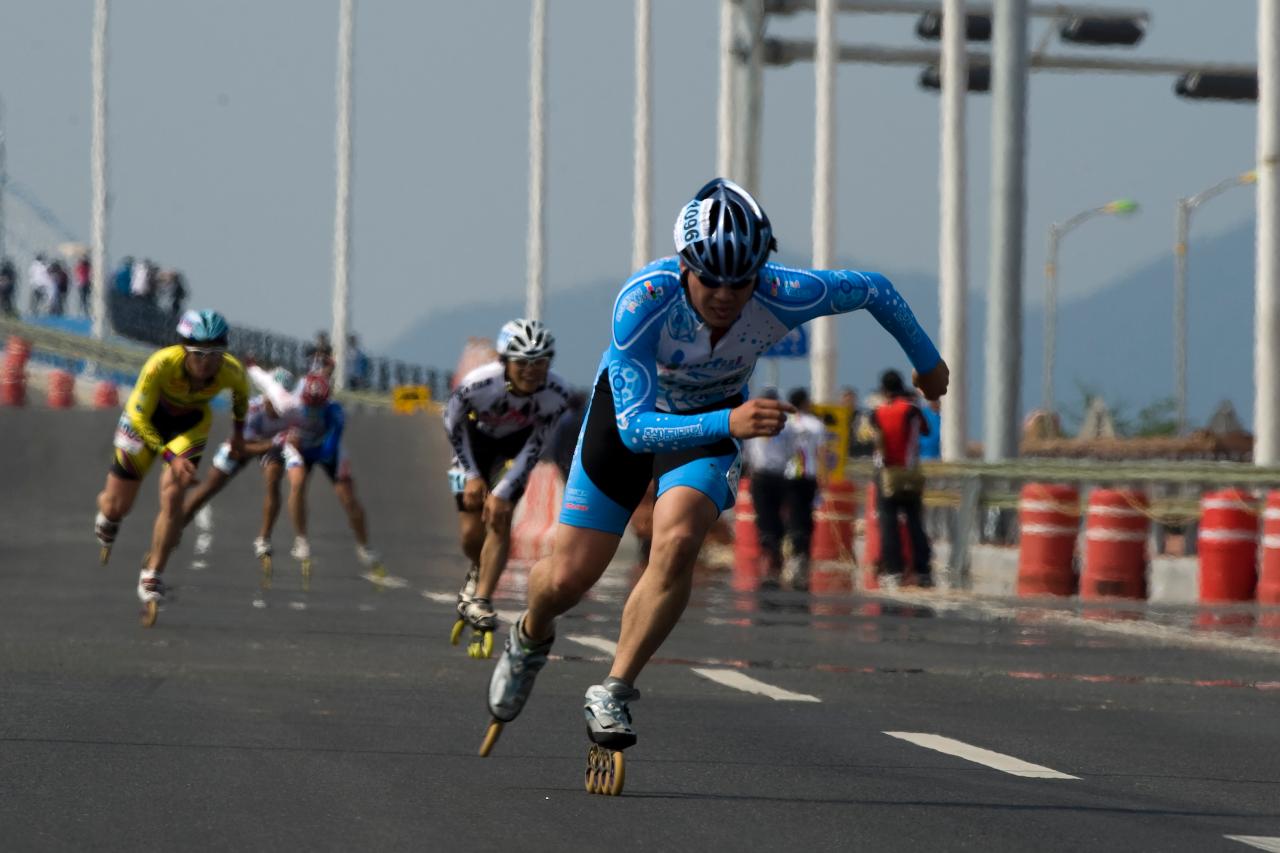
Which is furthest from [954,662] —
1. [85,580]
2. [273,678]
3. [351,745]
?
[85,580]

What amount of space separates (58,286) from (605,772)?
66.6 meters

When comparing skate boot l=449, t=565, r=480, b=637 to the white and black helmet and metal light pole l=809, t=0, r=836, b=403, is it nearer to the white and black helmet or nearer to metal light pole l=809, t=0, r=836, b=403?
the white and black helmet

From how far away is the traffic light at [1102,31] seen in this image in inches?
1932

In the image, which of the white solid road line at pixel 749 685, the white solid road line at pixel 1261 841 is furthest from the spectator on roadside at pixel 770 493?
the white solid road line at pixel 1261 841

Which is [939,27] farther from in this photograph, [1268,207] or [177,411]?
[177,411]

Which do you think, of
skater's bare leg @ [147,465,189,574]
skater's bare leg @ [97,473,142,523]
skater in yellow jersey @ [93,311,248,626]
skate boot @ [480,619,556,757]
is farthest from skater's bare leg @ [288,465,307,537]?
skate boot @ [480,619,556,757]

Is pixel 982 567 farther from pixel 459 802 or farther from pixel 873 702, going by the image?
pixel 459 802

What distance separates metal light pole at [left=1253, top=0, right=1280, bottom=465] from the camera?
2480 cm

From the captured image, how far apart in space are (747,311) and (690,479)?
62 centimetres

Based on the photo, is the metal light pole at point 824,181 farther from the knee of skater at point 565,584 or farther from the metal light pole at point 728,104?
the knee of skater at point 565,584

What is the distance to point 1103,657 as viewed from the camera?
51.9 ft

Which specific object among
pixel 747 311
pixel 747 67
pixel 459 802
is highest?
pixel 747 67

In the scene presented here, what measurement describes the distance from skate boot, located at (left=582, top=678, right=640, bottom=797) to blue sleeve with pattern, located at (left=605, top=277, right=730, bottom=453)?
35.0 inches

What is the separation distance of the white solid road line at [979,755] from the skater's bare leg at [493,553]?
175 inches
